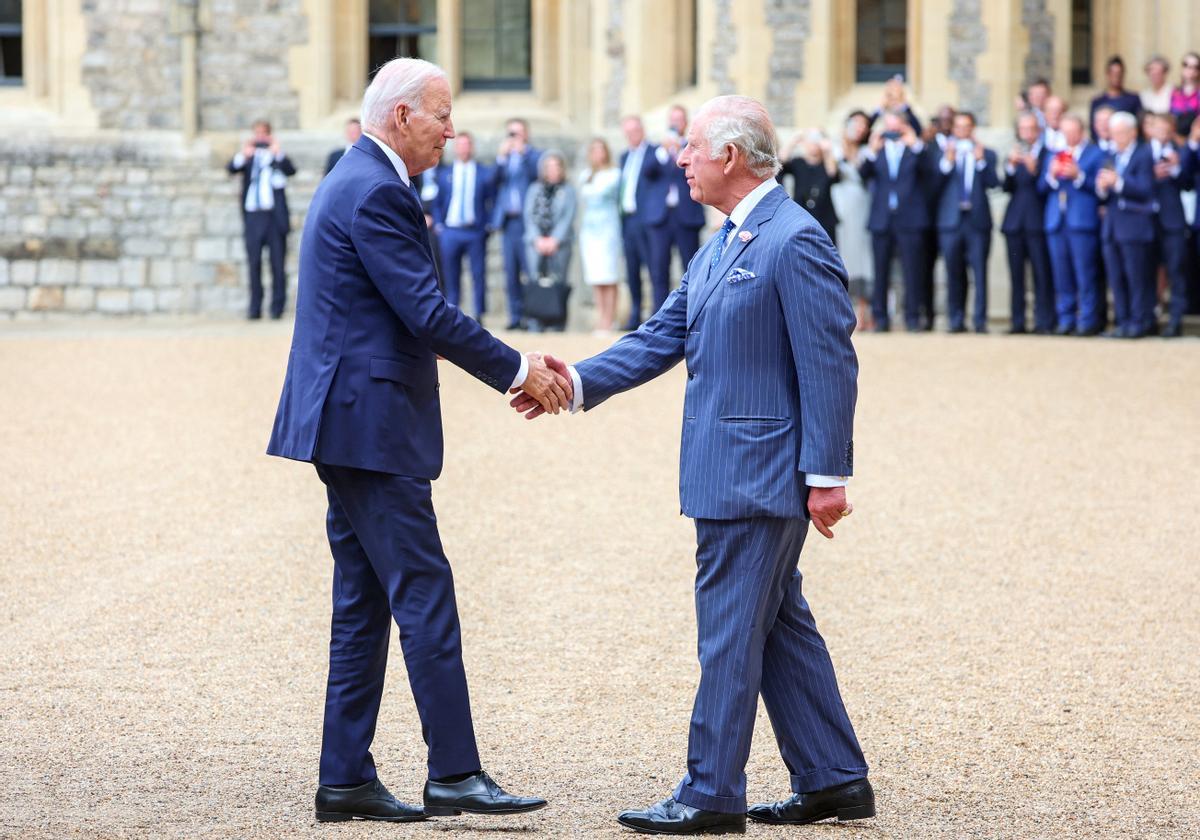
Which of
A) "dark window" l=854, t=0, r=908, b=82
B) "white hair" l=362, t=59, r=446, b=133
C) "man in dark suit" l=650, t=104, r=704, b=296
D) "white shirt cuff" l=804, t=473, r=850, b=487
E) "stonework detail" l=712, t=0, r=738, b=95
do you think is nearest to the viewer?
"white shirt cuff" l=804, t=473, r=850, b=487

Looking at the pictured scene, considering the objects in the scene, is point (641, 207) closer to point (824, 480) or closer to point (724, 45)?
point (724, 45)

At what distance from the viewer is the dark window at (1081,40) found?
58.4ft

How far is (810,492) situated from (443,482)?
5.13 metres

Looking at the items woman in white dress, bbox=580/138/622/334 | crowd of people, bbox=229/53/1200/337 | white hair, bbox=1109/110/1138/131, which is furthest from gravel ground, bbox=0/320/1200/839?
woman in white dress, bbox=580/138/622/334

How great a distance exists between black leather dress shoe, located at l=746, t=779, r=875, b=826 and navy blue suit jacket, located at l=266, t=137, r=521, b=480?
1059 millimetres

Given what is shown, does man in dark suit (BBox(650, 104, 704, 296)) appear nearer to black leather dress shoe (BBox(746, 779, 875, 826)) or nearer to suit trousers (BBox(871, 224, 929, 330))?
suit trousers (BBox(871, 224, 929, 330))

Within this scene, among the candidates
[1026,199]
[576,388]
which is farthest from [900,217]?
[576,388]

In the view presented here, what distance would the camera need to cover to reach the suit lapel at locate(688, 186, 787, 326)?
3959 millimetres

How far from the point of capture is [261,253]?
18156mm

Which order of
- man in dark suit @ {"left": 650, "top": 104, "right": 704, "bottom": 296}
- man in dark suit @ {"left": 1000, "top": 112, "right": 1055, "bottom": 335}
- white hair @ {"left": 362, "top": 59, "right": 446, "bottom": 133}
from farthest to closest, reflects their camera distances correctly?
man in dark suit @ {"left": 650, "top": 104, "right": 704, "bottom": 296} < man in dark suit @ {"left": 1000, "top": 112, "right": 1055, "bottom": 335} < white hair @ {"left": 362, "top": 59, "right": 446, "bottom": 133}

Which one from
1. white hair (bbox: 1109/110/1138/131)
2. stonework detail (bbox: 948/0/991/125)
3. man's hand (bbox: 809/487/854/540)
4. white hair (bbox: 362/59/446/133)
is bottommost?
man's hand (bbox: 809/487/854/540)

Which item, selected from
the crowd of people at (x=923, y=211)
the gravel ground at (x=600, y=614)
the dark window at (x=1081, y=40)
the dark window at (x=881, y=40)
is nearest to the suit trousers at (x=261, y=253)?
the crowd of people at (x=923, y=211)

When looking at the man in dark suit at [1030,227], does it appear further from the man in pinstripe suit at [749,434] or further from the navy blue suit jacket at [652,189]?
the man in pinstripe suit at [749,434]

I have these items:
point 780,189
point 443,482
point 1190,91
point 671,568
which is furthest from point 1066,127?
point 780,189
